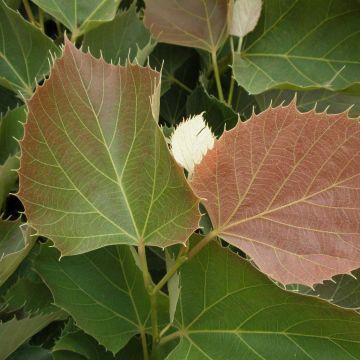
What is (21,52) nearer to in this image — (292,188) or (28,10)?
(28,10)

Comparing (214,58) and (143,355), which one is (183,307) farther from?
(214,58)

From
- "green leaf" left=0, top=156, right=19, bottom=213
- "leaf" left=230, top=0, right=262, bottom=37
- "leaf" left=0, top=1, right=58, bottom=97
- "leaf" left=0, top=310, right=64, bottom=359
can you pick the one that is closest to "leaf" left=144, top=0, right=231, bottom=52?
"leaf" left=230, top=0, right=262, bottom=37

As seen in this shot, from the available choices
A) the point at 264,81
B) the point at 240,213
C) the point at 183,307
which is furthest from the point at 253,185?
the point at 264,81

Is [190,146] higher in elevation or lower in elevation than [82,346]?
higher

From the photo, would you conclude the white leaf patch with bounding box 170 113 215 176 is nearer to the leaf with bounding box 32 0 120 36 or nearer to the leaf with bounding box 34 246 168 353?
the leaf with bounding box 34 246 168 353

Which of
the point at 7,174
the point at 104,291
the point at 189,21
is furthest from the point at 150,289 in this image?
the point at 189,21

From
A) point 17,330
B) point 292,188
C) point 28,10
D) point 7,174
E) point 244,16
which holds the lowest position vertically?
point 17,330
